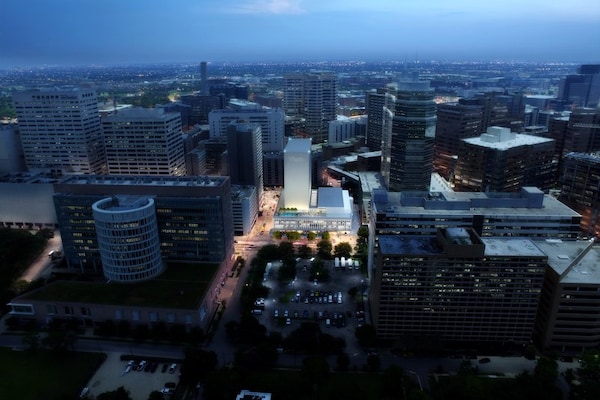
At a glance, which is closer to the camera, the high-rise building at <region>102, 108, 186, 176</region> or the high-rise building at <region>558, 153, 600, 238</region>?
the high-rise building at <region>558, 153, 600, 238</region>

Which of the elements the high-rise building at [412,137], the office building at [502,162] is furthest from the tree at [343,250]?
the office building at [502,162]

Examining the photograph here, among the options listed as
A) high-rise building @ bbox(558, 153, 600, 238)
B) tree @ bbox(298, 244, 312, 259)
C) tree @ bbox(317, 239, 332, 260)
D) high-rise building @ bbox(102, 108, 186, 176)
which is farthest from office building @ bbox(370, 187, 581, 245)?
high-rise building @ bbox(102, 108, 186, 176)

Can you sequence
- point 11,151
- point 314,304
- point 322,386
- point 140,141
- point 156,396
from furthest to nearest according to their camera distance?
point 11,151 → point 140,141 → point 314,304 → point 322,386 → point 156,396

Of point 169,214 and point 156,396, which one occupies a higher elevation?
point 169,214

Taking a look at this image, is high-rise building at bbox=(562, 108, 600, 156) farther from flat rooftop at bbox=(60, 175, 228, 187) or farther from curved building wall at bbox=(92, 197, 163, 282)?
curved building wall at bbox=(92, 197, 163, 282)

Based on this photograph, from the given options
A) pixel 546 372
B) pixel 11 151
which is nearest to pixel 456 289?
pixel 546 372

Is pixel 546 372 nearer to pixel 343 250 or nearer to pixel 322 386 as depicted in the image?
pixel 322 386
